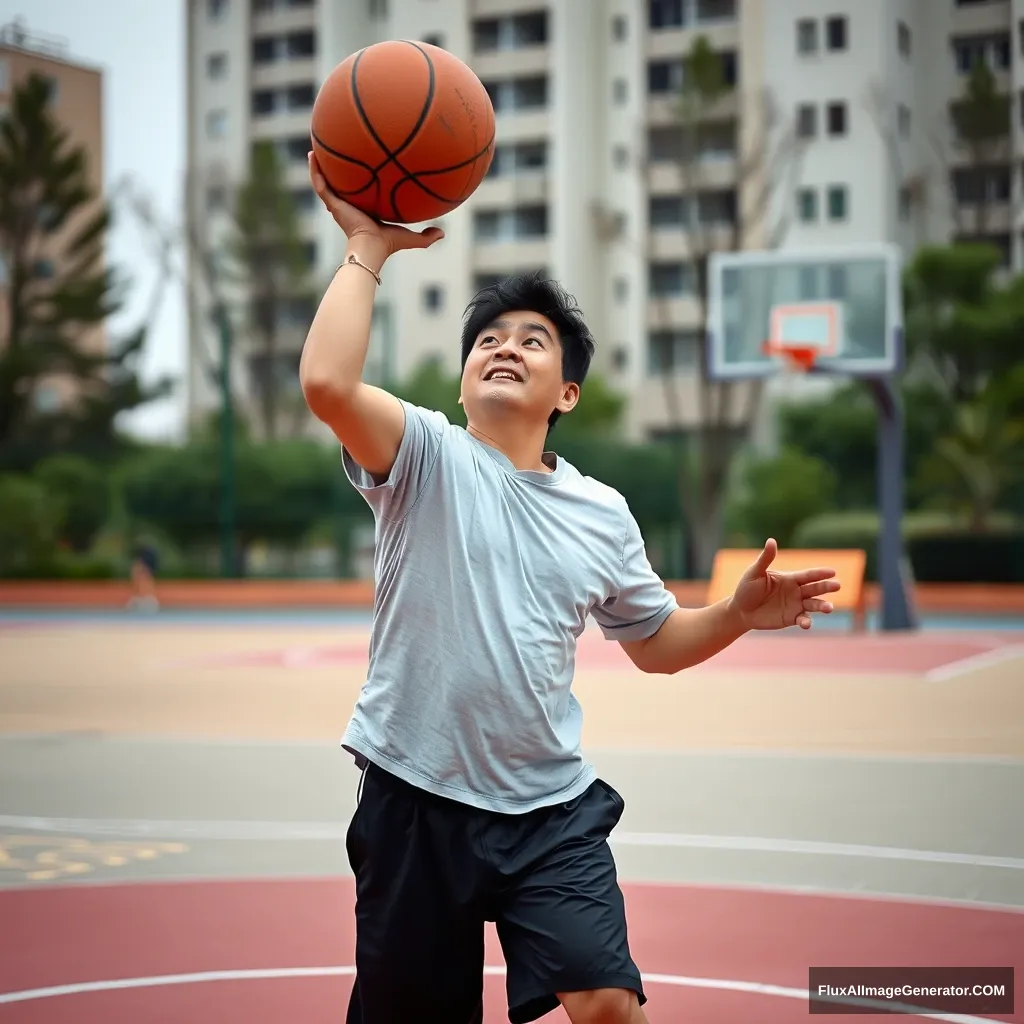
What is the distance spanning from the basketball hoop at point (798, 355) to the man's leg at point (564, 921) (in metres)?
17.0

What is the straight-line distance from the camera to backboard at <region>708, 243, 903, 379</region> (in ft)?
65.9

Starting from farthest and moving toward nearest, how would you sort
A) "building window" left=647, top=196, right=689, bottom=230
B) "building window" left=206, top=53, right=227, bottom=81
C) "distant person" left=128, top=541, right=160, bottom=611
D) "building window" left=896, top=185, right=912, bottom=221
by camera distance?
"building window" left=206, top=53, right=227, bottom=81 < "building window" left=647, top=196, right=689, bottom=230 < "building window" left=896, top=185, right=912, bottom=221 < "distant person" left=128, top=541, right=160, bottom=611

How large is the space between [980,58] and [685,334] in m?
18.5

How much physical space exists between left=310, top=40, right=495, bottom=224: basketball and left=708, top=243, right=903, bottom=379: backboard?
16.4 m

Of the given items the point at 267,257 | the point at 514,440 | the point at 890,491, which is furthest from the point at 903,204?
the point at 514,440

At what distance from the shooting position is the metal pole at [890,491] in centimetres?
2005

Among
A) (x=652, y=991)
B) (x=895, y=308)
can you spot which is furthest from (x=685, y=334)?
(x=652, y=991)

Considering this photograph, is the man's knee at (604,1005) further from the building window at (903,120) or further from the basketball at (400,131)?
the building window at (903,120)

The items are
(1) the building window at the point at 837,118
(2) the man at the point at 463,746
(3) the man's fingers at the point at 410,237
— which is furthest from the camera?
(1) the building window at the point at 837,118

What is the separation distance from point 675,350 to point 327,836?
45.2 meters

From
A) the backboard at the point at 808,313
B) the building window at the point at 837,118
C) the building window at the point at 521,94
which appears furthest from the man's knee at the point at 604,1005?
the building window at the point at 521,94

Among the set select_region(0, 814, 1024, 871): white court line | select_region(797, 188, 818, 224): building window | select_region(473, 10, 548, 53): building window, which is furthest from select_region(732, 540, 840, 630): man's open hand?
select_region(473, 10, 548, 53): building window

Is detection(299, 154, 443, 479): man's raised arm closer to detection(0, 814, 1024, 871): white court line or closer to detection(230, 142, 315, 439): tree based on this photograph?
detection(0, 814, 1024, 871): white court line

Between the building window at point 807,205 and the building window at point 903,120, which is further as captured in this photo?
the building window at point 807,205
